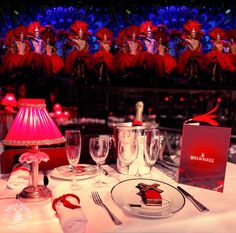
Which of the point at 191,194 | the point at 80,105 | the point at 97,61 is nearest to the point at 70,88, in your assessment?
the point at 80,105

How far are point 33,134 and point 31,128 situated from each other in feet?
0.08

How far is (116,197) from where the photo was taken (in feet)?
3.14

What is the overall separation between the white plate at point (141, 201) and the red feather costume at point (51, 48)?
49.5 inches

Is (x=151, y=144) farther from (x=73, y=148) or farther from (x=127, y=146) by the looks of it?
(x=73, y=148)

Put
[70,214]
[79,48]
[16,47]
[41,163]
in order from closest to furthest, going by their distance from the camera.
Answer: [70,214]
[41,163]
[16,47]
[79,48]

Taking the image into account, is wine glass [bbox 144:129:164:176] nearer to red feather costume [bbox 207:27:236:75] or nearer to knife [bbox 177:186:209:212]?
knife [bbox 177:186:209:212]

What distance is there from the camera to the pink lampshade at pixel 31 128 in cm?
94

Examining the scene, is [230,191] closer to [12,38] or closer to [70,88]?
[12,38]

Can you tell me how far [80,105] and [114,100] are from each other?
0.87m

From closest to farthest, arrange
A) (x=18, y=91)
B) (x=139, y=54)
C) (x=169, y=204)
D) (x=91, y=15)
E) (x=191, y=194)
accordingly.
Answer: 1. (x=169, y=204)
2. (x=191, y=194)
3. (x=139, y=54)
4. (x=91, y=15)
5. (x=18, y=91)

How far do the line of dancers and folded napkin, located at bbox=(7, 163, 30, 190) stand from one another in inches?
39.6

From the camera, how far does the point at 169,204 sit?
3.02ft

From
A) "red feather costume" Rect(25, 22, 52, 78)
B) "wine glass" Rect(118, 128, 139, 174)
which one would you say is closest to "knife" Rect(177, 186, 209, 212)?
"wine glass" Rect(118, 128, 139, 174)

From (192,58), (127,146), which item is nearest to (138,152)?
(127,146)
